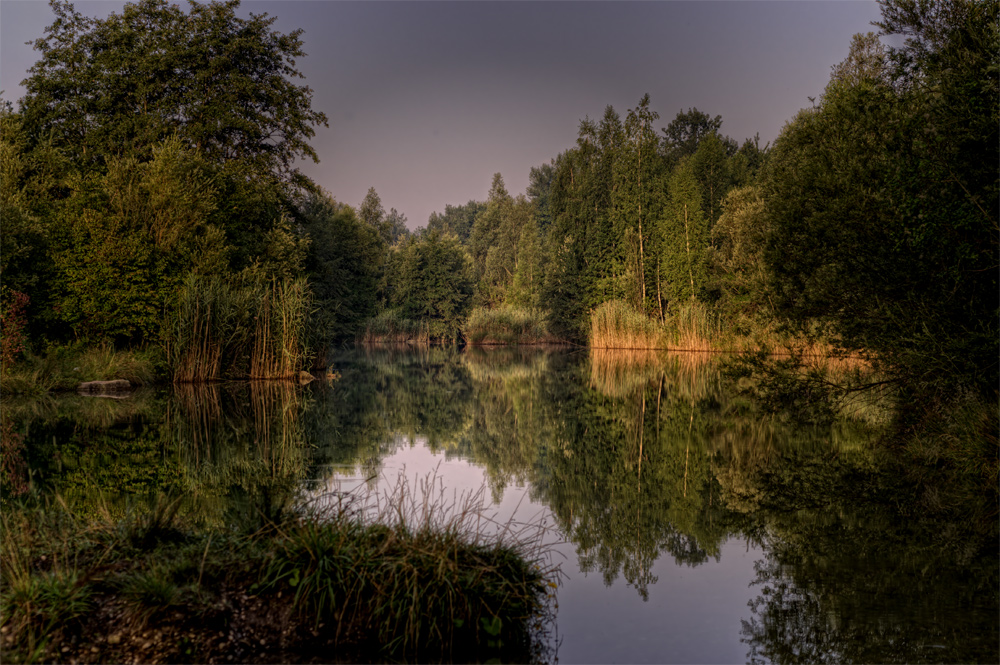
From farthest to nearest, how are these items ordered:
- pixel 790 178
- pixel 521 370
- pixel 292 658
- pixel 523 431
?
pixel 521 370
pixel 790 178
pixel 523 431
pixel 292 658

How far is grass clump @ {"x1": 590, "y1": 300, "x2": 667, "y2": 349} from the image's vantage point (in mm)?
43469

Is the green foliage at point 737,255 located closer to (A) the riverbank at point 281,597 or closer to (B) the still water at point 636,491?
(B) the still water at point 636,491

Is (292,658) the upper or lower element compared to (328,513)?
lower

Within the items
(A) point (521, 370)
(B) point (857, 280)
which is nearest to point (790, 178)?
(B) point (857, 280)

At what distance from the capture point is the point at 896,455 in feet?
40.1

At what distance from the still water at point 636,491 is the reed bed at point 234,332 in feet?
5.84

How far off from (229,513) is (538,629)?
2.58 m

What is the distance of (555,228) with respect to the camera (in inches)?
2180

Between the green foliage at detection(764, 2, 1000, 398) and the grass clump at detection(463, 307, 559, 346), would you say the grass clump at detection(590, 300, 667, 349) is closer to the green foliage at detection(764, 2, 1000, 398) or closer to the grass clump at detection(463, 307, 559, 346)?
the grass clump at detection(463, 307, 559, 346)

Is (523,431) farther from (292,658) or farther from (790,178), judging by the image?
(292,658)

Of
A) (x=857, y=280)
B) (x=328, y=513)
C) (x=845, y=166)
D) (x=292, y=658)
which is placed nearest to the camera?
(x=292, y=658)

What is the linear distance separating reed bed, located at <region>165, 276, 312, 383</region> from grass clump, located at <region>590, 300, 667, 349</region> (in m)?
22.8

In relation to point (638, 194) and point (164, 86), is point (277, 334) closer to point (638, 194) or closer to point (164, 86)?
point (164, 86)

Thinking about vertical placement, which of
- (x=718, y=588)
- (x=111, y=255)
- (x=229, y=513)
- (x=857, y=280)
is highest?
(x=111, y=255)
